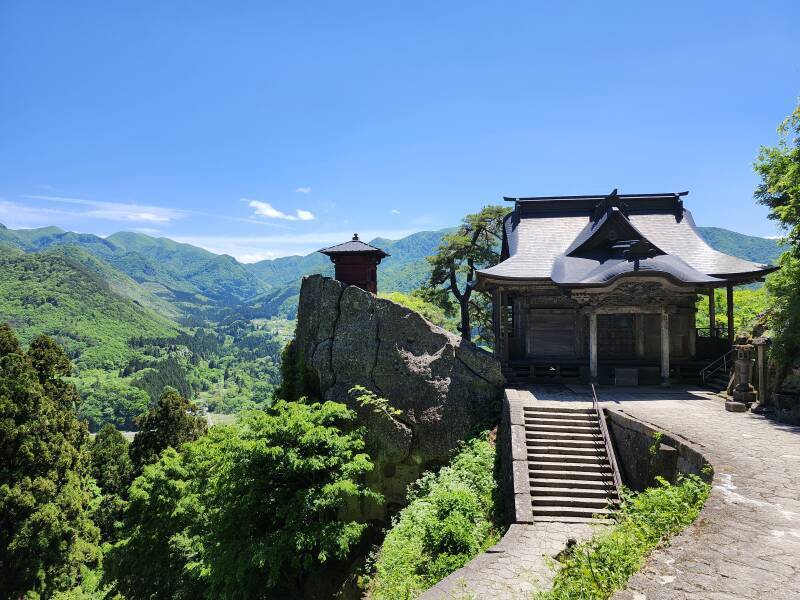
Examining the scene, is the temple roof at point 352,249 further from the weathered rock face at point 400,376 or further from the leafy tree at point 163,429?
the leafy tree at point 163,429

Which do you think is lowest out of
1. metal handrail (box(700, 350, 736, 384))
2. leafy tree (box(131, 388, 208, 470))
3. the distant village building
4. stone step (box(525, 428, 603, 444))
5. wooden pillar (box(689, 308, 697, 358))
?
leafy tree (box(131, 388, 208, 470))

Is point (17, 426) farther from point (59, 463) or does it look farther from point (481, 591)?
point (481, 591)

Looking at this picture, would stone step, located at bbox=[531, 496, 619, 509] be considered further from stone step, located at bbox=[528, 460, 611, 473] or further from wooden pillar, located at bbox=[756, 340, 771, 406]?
wooden pillar, located at bbox=[756, 340, 771, 406]

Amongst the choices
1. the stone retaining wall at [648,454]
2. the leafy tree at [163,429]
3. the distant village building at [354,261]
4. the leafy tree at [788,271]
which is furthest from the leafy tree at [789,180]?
the leafy tree at [163,429]

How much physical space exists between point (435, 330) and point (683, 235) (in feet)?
46.5

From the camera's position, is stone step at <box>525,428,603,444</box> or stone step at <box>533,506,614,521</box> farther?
stone step at <box>525,428,603,444</box>

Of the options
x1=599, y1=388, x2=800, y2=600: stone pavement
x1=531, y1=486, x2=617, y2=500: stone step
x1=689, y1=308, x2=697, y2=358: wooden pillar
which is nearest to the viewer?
x1=599, y1=388, x2=800, y2=600: stone pavement

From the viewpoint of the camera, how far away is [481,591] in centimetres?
739

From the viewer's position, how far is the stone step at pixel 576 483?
11.3 meters

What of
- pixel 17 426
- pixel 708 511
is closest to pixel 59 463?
pixel 17 426

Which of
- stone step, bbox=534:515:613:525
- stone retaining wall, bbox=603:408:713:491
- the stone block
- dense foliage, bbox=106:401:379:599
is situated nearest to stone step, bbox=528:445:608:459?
Answer: stone retaining wall, bbox=603:408:713:491

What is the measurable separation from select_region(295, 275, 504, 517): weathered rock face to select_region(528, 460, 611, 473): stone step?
3.86 meters

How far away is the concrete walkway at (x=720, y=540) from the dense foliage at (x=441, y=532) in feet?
3.94

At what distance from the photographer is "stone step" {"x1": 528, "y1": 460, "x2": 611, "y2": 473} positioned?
38.8 ft
